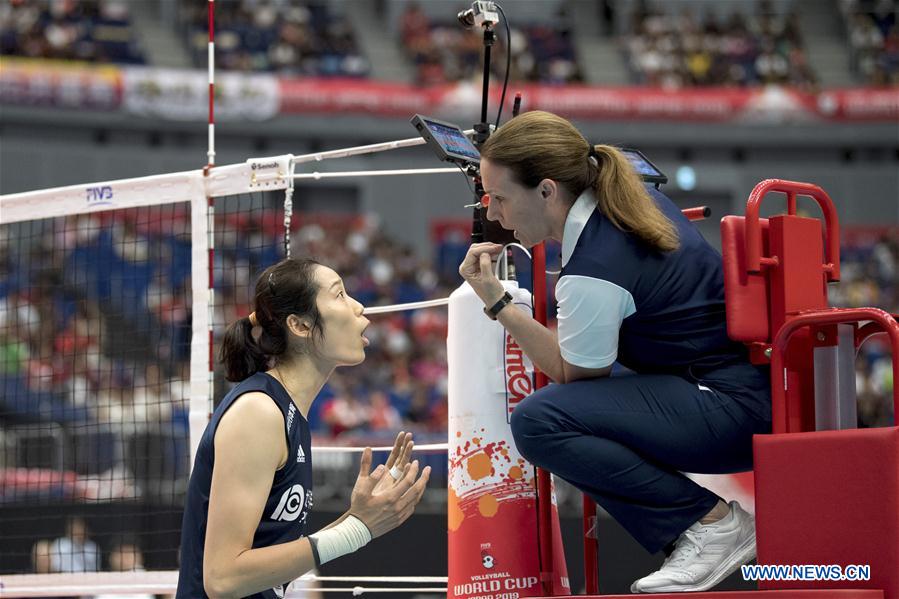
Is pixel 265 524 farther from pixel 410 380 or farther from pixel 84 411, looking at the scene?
pixel 410 380

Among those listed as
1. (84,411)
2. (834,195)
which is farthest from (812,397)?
(834,195)

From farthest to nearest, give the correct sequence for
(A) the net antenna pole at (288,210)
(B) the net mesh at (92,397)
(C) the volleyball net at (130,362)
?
(B) the net mesh at (92,397)
(C) the volleyball net at (130,362)
(A) the net antenna pole at (288,210)

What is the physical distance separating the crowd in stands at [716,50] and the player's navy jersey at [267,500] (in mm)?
21978

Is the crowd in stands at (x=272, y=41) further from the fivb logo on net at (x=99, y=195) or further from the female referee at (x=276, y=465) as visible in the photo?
the female referee at (x=276, y=465)

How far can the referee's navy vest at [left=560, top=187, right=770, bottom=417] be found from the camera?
3.43m

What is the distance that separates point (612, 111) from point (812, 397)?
68.3 ft

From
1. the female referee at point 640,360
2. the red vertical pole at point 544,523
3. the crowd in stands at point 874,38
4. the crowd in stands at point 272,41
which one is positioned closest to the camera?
the female referee at point 640,360

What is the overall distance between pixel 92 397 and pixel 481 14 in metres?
9.60

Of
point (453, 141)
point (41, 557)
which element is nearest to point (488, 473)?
point (453, 141)

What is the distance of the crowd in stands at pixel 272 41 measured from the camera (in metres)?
22.8

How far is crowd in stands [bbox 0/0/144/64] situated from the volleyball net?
3.78 m

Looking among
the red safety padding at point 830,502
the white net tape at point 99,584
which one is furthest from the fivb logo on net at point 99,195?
the red safety padding at point 830,502

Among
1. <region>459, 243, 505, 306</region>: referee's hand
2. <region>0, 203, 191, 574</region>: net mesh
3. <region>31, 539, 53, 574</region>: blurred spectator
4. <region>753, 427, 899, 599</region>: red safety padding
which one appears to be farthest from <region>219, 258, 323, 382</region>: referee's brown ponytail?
<region>31, 539, 53, 574</region>: blurred spectator

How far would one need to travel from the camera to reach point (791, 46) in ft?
81.7
